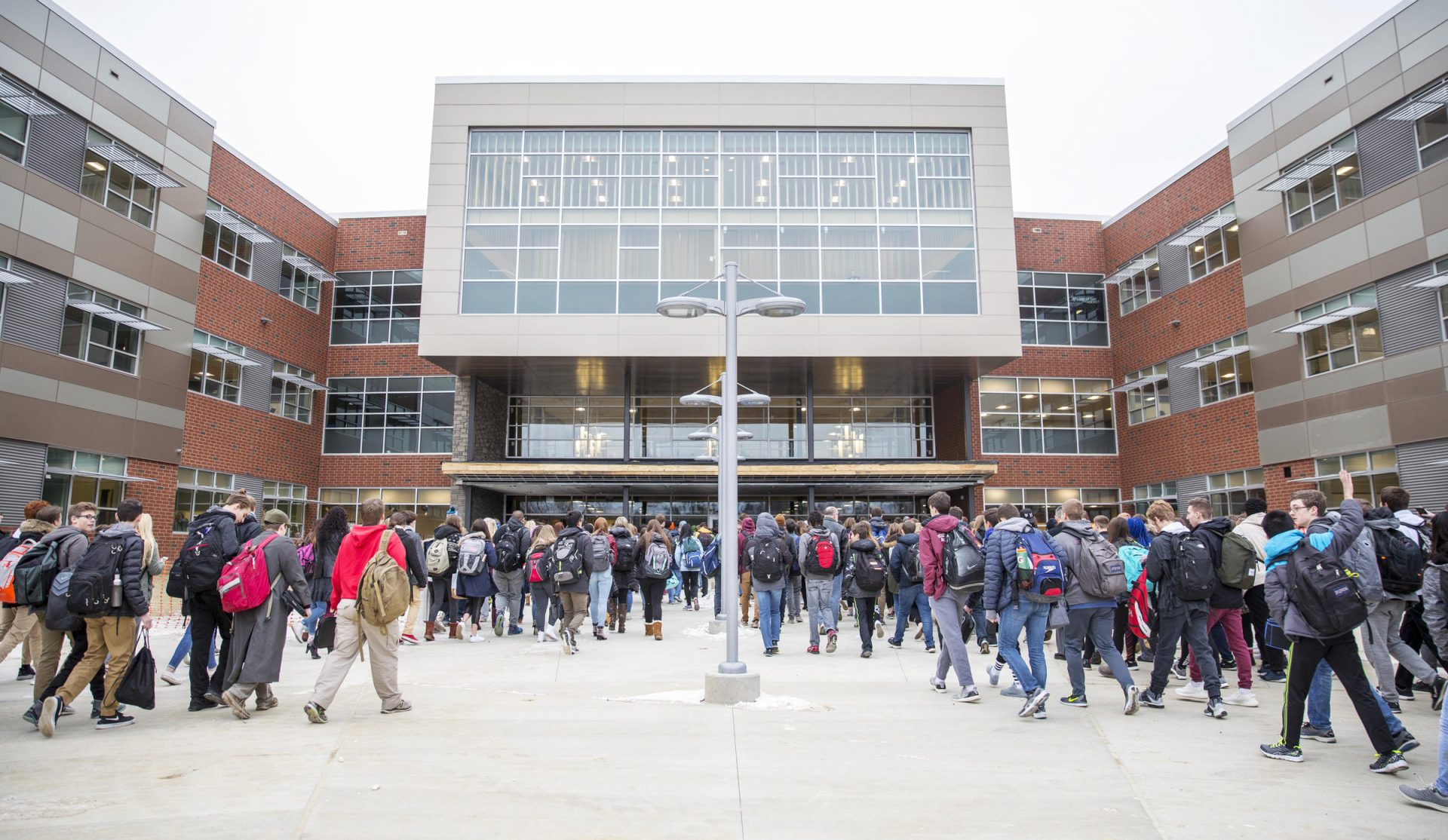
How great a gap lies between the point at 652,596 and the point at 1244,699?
781 cm

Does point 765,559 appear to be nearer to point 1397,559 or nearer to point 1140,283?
point 1397,559

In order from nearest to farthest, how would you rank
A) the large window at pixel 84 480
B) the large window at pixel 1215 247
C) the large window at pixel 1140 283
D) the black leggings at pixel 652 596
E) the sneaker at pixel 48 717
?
the sneaker at pixel 48 717 → the black leggings at pixel 652 596 → the large window at pixel 84 480 → the large window at pixel 1215 247 → the large window at pixel 1140 283

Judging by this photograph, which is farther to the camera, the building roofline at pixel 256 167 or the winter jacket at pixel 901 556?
the building roofline at pixel 256 167

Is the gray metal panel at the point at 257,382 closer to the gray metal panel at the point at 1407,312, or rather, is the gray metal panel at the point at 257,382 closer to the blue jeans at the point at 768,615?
the blue jeans at the point at 768,615

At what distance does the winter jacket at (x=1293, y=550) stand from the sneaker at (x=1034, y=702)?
1.91m

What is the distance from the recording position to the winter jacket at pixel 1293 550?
5770mm

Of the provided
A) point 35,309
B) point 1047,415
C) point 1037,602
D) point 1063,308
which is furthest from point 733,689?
point 1063,308

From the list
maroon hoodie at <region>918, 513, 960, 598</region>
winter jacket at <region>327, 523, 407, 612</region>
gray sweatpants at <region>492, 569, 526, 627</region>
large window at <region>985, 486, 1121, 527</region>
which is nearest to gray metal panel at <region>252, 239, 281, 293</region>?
gray sweatpants at <region>492, 569, 526, 627</region>

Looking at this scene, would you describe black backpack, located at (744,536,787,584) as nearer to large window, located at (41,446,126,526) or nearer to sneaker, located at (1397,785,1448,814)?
sneaker, located at (1397,785,1448,814)

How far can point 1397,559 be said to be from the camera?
7.17 m

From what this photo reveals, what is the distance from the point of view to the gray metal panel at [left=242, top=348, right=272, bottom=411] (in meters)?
28.9

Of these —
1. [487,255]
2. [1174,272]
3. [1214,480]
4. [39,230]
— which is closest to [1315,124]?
[1174,272]

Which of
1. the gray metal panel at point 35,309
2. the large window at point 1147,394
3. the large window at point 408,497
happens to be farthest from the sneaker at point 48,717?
the large window at point 1147,394

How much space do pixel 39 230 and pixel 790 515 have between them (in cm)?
2406
